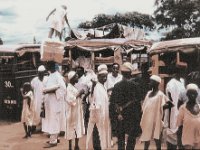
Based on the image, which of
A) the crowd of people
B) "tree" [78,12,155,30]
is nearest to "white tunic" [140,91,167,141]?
the crowd of people

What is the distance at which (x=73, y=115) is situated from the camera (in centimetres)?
968

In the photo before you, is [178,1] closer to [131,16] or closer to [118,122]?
[131,16]

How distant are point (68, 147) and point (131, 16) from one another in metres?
38.9

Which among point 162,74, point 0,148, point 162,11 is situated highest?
point 162,11

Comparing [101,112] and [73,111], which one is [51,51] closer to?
[73,111]

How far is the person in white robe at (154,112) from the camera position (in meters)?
7.91

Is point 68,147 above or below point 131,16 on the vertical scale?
below

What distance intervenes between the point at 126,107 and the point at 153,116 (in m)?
0.51

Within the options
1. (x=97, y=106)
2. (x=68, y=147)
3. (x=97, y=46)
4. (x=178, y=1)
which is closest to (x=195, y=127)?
(x=97, y=106)

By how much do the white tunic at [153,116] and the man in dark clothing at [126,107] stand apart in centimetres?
21

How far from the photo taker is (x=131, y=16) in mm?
48438

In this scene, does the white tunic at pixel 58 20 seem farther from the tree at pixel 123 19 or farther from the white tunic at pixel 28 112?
the tree at pixel 123 19

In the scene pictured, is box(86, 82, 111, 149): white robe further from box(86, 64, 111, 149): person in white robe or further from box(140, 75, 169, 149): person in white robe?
box(140, 75, 169, 149): person in white robe

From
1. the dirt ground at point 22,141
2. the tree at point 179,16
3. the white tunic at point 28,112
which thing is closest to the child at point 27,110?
the white tunic at point 28,112
